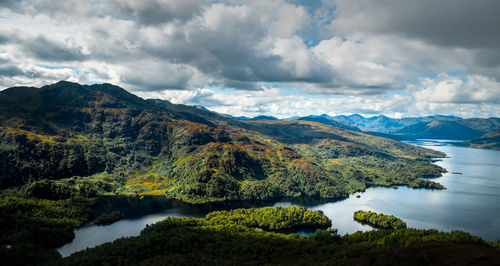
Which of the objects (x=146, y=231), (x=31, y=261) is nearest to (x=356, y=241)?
(x=146, y=231)

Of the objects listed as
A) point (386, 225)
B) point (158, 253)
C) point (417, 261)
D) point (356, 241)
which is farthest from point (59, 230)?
point (386, 225)

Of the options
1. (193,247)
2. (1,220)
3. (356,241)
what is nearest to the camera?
(356,241)

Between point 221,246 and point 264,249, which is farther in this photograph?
point 221,246

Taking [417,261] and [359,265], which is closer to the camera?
[417,261]

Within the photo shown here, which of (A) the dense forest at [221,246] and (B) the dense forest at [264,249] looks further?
(B) the dense forest at [264,249]

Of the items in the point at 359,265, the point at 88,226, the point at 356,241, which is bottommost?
the point at 88,226

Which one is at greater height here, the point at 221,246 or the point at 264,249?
the point at 264,249

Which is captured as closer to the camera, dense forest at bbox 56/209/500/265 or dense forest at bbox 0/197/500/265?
dense forest at bbox 0/197/500/265

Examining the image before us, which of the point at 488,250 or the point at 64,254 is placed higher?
the point at 488,250

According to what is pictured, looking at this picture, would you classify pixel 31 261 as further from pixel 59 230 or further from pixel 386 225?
pixel 386 225

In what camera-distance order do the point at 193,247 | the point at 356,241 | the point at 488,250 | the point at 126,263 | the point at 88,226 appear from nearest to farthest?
the point at 488,250
the point at 126,263
the point at 356,241
the point at 193,247
the point at 88,226
